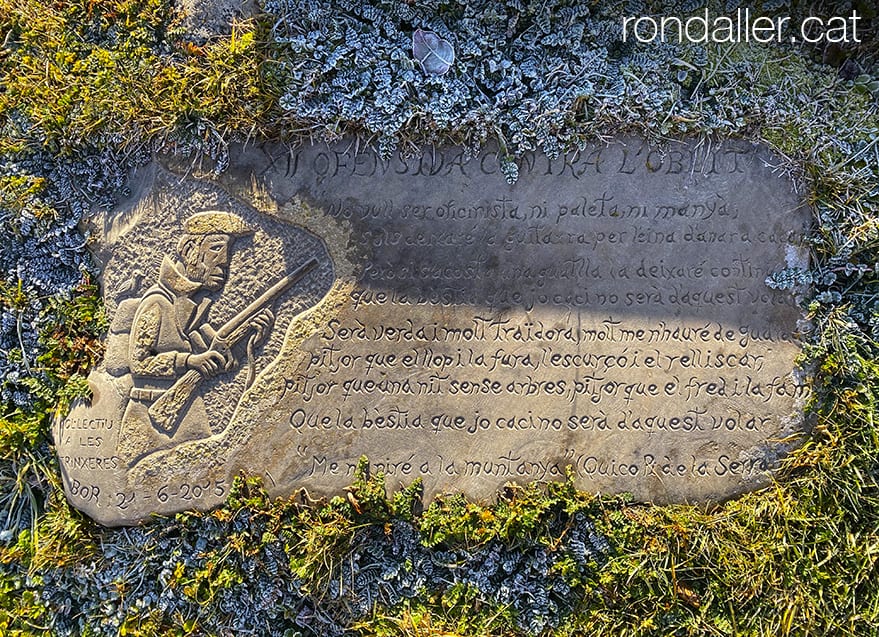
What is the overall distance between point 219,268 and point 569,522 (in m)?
2.62

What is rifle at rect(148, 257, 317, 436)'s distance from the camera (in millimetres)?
3500

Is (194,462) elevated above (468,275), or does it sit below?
below

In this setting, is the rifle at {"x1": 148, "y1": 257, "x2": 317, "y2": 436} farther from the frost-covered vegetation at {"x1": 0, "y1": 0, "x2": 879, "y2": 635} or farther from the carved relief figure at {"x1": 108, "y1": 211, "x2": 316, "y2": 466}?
the frost-covered vegetation at {"x1": 0, "y1": 0, "x2": 879, "y2": 635}

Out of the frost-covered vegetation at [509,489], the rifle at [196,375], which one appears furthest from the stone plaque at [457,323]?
the frost-covered vegetation at [509,489]

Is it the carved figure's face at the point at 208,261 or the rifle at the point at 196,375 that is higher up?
the carved figure's face at the point at 208,261

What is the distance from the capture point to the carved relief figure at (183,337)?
3.49 m

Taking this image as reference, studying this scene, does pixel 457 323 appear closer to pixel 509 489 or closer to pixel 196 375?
pixel 509 489

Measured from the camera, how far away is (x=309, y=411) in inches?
140

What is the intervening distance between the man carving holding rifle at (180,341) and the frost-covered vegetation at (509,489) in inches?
15.0

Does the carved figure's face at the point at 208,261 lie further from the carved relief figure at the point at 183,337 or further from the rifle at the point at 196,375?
the rifle at the point at 196,375

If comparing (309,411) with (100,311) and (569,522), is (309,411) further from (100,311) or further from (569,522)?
(569,522)

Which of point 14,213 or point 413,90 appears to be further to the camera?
point 14,213

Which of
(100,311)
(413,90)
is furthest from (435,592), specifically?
(413,90)

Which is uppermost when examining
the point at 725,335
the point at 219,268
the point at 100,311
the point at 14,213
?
the point at 14,213
